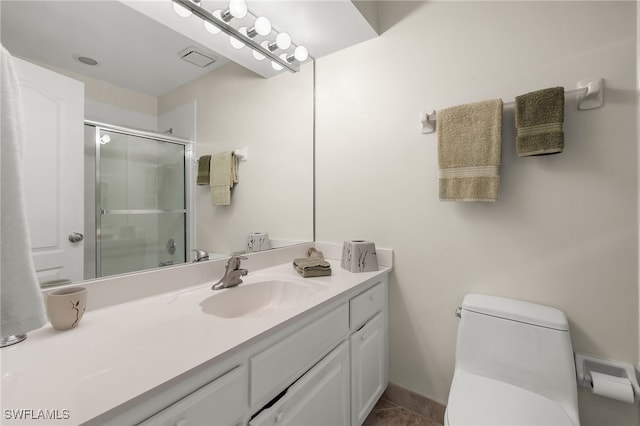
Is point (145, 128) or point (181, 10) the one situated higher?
point (181, 10)

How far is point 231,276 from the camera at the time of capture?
1.14 metres

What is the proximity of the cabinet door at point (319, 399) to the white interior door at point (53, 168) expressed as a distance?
75 cm

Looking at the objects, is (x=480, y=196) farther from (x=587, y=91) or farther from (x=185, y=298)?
(x=185, y=298)

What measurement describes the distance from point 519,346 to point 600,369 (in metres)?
0.30

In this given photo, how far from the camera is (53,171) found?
0.78m

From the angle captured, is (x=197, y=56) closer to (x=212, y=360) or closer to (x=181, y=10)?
(x=181, y=10)

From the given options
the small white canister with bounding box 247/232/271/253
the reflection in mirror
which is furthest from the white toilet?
the reflection in mirror

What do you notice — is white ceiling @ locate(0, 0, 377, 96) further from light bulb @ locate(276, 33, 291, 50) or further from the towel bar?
the towel bar

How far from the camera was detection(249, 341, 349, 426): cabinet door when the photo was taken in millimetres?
779

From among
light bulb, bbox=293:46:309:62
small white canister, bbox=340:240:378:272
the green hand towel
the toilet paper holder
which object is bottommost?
the toilet paper holder

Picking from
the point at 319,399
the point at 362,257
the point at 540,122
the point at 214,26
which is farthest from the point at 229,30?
the point at 319,399

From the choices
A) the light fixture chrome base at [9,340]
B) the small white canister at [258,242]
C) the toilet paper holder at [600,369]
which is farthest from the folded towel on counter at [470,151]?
the light fixture chrome base at [9,340]

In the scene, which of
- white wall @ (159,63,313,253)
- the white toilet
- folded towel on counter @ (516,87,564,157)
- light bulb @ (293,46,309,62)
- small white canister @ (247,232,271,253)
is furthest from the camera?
light bulb @ (293,46,309,62)

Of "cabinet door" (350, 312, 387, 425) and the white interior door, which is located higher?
the white interior door
